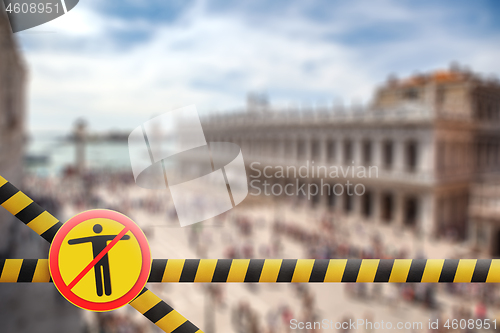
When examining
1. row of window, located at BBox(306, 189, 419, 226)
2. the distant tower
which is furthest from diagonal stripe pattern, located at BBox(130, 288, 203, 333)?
row of window, located at BBox(306, 189, 419, 226)

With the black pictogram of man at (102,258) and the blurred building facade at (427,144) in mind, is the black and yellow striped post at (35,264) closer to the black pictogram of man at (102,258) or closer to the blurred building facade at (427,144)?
the black pictogram of man at (102,258)

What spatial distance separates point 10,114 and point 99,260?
8.40ft

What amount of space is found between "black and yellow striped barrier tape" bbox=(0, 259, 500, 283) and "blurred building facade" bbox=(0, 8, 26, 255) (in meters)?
1.87

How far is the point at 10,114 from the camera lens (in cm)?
303

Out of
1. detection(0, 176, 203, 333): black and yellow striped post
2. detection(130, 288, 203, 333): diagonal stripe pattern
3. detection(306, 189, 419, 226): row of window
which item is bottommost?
detection(306, 189, 419, 226): row of window

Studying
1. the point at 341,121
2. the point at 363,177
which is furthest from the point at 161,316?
the point at 341,121

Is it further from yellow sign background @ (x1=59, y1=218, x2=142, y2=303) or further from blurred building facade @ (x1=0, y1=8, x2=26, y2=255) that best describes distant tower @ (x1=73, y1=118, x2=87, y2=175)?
yellow sign background @ (x1=59, y1=218, x2=142, y2=303)

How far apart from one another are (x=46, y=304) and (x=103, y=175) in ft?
Result: 6.20

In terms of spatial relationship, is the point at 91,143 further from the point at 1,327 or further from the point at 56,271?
the point at 1,327

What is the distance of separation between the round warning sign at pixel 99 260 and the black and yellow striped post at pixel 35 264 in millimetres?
135

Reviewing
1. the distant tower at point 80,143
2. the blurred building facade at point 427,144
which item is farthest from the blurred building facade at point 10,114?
the blurred building facade at point 427,144

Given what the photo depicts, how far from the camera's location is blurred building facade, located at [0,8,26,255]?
2.73 meters

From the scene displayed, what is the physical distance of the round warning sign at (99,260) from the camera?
115 cm

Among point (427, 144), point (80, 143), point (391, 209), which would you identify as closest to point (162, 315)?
point (80, 143)
